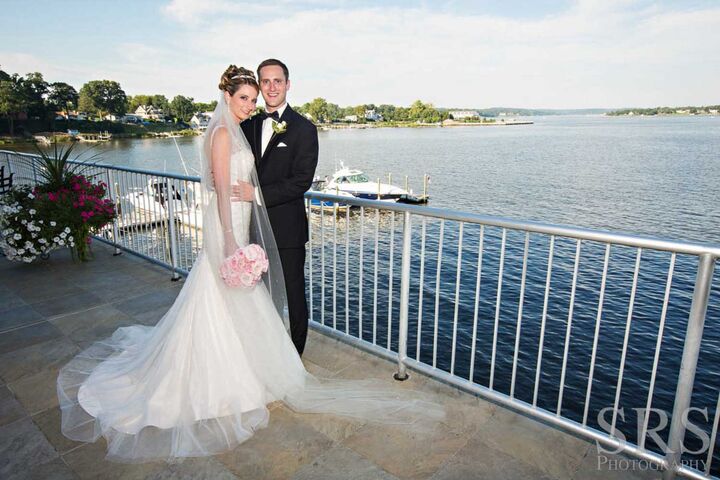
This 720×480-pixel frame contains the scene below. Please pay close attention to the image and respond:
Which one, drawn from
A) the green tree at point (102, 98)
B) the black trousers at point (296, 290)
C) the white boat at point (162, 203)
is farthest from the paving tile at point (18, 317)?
the green tree at point (102, 98)

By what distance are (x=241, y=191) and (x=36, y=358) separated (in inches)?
84.5

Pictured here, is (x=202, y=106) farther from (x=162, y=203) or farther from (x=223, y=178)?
(x=223, y=178)

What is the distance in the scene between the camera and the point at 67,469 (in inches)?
89.5

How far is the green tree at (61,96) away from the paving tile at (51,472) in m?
103

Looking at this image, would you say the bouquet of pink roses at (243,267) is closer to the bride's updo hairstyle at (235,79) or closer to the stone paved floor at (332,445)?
the stone paved floor at (332,445)

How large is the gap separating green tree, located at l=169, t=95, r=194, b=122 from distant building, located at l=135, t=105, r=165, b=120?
6310 millimetres

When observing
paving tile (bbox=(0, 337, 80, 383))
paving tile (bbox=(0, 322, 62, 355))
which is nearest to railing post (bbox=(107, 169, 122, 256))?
paving tile (bbox=(0, 322, 62, 355))

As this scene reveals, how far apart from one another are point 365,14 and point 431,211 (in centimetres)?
2928

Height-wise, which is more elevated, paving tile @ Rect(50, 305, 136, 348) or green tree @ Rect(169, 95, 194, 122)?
green tree @ Rect(169, 95, 194, 122)

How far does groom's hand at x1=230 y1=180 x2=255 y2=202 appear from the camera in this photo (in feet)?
9.19

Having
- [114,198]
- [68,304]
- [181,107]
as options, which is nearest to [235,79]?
[68,304]

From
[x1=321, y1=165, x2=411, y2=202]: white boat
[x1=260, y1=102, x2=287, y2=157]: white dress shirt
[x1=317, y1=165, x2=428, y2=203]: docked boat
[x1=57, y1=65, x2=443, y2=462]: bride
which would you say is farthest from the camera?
[x1=321, y1=165, x2=411, y2=202]: white boat

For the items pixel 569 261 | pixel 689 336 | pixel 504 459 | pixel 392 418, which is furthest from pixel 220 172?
pixel 569 261

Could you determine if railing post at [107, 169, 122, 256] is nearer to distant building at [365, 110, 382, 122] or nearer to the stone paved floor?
the stone paved floor
